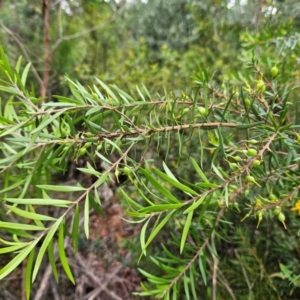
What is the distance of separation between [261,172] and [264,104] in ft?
0.38

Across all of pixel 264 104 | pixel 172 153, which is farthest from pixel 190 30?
pixel 264 104

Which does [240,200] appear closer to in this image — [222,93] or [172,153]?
[222,93]

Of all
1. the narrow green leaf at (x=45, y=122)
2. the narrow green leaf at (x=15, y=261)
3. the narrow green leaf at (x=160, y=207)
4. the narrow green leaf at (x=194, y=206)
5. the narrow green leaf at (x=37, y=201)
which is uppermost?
the narrow green leaf at (x=45, y=122)

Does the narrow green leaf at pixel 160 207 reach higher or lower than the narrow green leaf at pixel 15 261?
higher

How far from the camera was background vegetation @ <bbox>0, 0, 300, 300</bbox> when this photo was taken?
476mm

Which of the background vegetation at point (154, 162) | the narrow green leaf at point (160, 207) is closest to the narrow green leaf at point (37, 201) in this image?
the background vegetation at point (154, 162)

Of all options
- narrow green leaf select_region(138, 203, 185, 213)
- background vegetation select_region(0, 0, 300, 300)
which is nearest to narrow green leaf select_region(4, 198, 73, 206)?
background vegetation select_region(0, 0, 300, 300)

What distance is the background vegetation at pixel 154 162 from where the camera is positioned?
476 mm

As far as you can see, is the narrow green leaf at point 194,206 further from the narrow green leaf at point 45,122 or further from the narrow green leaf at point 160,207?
the narrow green leaf at point 45,122

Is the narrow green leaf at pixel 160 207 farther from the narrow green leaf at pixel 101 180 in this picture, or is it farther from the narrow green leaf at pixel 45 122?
the narrow green leaf at pixel 45 122

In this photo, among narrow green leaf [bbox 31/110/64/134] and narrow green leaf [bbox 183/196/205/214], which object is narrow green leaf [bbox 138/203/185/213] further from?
narrow green leaf [bbox 31/110/64/134]

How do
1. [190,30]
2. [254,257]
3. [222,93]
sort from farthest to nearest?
1. [190,30]
2. [254,257]
3. [222,93]

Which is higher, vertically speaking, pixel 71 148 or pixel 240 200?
pixel 71 148

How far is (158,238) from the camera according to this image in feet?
3.99
